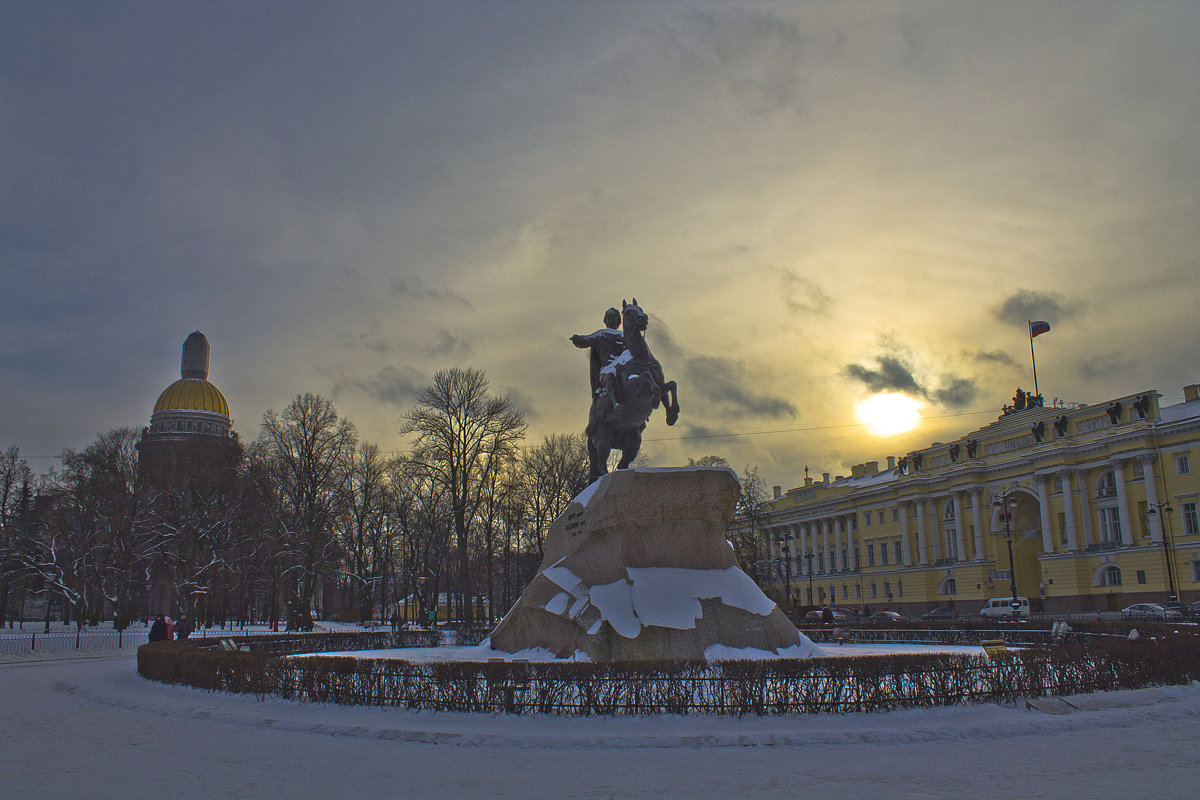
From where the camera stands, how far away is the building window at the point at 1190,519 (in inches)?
2277

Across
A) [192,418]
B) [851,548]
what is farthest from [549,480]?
[192,418]

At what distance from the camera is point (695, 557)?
49.0ft

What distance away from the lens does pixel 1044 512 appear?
68500 millimetres

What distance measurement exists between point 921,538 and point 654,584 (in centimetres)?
7364

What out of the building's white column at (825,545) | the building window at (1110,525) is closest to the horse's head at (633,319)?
the building window at (1110,525)

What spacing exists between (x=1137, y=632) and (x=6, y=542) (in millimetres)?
54410

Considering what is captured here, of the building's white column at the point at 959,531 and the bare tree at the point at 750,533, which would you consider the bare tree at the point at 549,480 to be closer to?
the bare tree at the point at 750,533

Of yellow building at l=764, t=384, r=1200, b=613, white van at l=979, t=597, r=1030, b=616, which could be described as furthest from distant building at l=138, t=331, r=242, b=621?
white van at l=979, t=597, r=1030, b=616

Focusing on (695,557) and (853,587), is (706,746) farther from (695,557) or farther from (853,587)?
(853,587)

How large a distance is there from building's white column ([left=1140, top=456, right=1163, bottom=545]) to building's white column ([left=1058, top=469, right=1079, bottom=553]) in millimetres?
5769

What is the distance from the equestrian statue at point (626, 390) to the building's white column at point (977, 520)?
66469mm

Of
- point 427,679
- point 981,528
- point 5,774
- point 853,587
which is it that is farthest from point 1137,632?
point 853,587

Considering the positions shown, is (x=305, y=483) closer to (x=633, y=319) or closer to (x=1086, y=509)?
(x=633, y=319)

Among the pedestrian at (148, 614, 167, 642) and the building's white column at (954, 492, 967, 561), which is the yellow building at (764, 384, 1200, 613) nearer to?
the building's white column at (954, 492, 967, 561)
